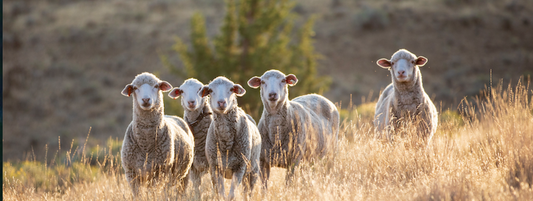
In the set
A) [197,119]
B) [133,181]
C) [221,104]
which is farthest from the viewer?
[197,119]

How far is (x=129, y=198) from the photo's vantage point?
16.5 feet

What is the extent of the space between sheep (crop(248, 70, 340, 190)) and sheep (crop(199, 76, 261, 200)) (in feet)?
1.03

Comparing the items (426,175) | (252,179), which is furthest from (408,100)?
(252,179)

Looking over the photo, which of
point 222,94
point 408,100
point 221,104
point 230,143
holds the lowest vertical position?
point 230,143

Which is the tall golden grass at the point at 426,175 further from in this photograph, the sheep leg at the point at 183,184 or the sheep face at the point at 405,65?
the sheep face at the point at 405,65

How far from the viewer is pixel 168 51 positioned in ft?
119

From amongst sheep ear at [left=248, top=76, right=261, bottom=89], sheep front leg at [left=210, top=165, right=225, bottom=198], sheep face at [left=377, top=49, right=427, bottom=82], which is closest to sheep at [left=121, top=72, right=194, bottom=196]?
sheep front leg at [left=210, top=165, right=225, bottom=198]

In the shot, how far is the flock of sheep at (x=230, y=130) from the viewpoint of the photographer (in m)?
4.89

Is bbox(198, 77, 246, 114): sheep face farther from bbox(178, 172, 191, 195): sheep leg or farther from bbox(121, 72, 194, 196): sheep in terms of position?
bbox(178, 172, 191, 195): sheep leg

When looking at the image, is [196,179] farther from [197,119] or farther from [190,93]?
[190,93]

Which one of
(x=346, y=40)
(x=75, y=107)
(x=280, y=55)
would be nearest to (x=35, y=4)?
(x=75, y=107)

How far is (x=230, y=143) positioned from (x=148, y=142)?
3.09 ft

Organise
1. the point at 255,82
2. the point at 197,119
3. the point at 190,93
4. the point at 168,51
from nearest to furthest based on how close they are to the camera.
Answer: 1. the point at 190,93
2. the point at 255,82
3. the point at 197,119
4. the point at 168,51

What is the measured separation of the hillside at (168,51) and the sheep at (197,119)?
2227 centimetres
